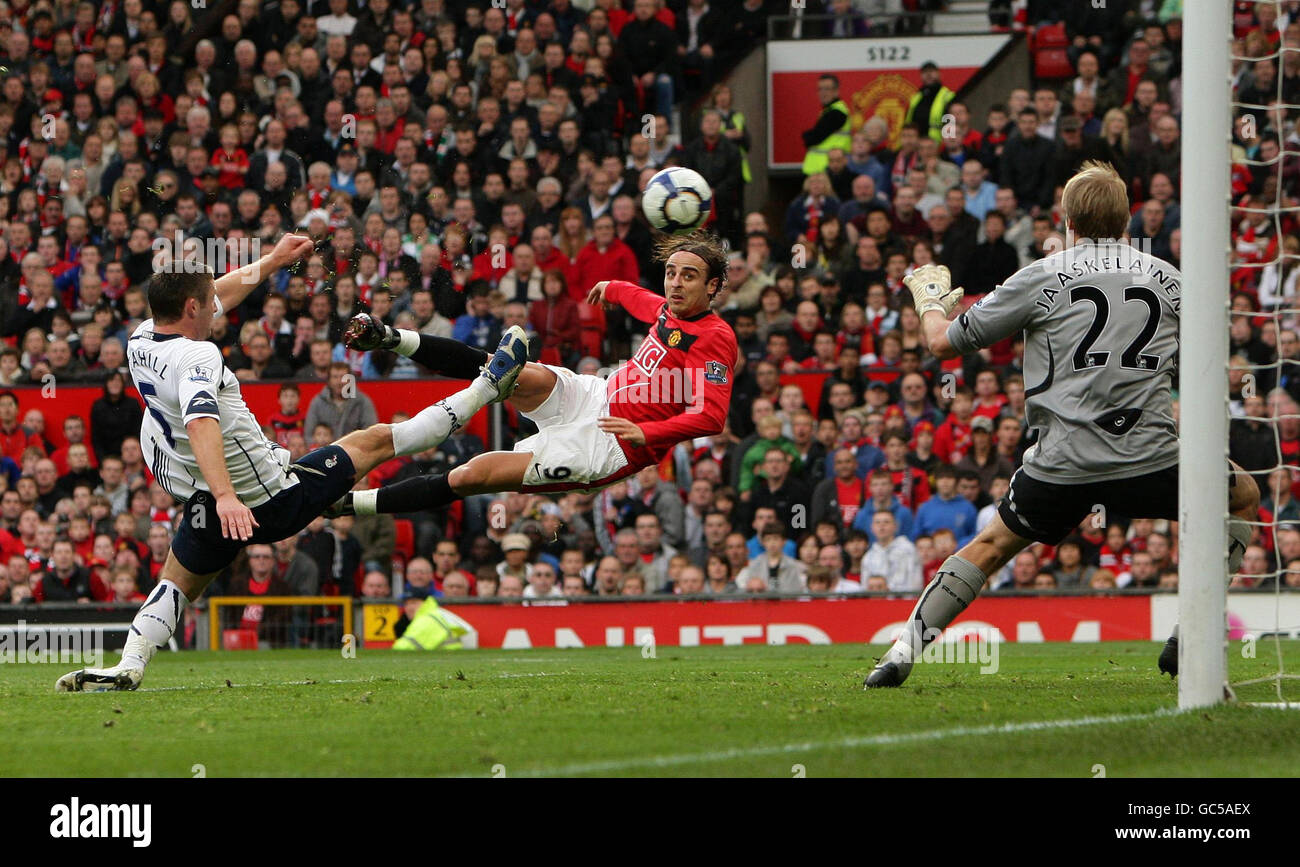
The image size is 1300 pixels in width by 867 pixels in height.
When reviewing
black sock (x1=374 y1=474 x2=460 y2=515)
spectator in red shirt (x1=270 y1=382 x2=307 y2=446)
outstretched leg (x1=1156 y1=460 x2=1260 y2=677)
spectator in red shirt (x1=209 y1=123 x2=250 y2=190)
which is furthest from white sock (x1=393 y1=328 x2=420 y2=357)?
spectator in red shirt (x1=209 y1=123 x2=250 y2=190)

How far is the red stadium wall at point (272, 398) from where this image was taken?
53.7 ft

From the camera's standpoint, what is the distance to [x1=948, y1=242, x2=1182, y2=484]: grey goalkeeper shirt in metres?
7.18

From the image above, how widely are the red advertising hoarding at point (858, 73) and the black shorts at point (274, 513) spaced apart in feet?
43.5

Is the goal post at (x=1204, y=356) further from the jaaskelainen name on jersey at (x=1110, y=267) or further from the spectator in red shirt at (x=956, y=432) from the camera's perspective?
the spectator in red shirt at (x=956, y=432)

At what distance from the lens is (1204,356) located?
21.0ft

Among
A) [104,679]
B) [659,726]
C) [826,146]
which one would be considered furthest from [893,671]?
[826,146]

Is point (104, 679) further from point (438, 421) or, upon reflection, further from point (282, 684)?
point (438, 421)

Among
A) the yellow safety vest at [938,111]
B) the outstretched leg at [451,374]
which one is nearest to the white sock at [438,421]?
the outstretched leg at [451,374]

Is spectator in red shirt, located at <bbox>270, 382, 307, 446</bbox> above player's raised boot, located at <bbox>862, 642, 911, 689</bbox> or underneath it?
above

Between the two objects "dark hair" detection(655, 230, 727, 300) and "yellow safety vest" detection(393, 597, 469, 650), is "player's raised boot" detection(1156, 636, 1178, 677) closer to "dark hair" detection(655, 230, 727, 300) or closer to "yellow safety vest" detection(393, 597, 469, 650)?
"dark hair" detection(655, 230, 727, 300)

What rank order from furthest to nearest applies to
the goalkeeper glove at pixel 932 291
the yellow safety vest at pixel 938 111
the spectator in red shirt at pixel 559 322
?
1. the yellow safety vest at pixel 938 111
2. the spectator in red shirt at pixel 559 322
3. the goalkeeper glove at pixel 932 291
